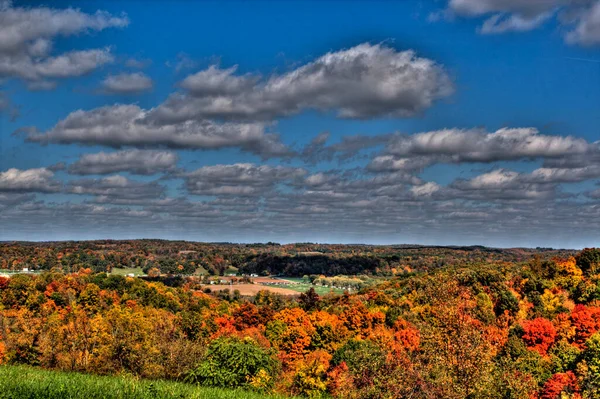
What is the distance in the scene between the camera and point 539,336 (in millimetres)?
75500

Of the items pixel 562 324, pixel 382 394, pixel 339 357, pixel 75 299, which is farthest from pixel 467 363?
pixel 75 299

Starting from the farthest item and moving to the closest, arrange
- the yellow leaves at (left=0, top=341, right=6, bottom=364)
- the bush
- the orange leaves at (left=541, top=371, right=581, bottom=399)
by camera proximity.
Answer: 1. the orange leaves at (left=541, top=371, right=581, bottom=399)
2. the yellow leaves at (left=0, top=341, right=6, bottom=364)
3. the bush

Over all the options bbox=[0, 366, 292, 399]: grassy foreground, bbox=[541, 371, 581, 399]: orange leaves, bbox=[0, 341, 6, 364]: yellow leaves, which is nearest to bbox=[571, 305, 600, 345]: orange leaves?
bbox=[541, 371, 581, 399]: orange leaves

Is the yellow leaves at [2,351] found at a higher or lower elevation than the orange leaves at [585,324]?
lower

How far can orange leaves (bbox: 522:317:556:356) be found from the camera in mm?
73756

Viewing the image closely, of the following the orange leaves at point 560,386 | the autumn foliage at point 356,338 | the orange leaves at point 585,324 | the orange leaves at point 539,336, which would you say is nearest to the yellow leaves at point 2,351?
the autumn foliage at point 356,338

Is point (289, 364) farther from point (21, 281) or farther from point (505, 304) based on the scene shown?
point (21, 281)

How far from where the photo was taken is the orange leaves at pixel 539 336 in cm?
7376

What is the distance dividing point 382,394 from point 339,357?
4279 cm

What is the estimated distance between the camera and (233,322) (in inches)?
4163

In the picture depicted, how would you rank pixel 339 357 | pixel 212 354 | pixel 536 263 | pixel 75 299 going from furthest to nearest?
pixel 536 263 → pixel 75 299 → pixel 339 357 → pixel 212 354

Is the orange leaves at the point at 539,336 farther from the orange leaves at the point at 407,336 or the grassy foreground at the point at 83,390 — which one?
the grassy foreground at the point at 83,390

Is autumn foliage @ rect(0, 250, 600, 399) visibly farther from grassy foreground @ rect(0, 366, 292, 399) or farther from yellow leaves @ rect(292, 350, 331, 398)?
grassy foreground @ rect(0, 366, 292, 399)

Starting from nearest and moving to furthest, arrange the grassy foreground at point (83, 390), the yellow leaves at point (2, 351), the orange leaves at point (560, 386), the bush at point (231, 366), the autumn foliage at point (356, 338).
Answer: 1. the grassy foreground at point (83, 390)
2. the autumn foliage at point (356, 338)
3. the bush at point (231, 366)
4. the yellow leaves at point (2, 351)
5. the orange leaves at point (560, 386)
